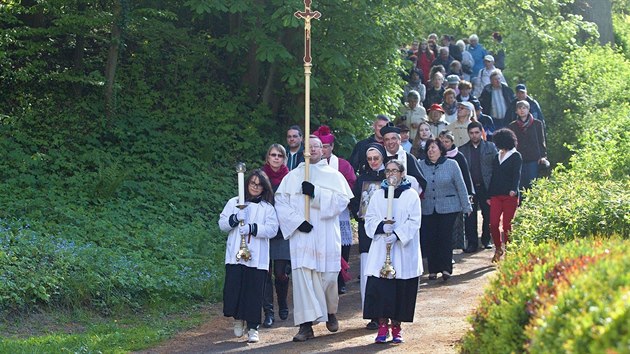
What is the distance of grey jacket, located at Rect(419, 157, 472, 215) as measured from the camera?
48.5 ft

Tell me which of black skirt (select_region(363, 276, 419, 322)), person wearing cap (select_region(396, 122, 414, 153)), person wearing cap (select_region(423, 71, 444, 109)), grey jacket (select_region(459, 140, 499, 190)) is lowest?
black skirt (select_region(363, 276, 419, 322))

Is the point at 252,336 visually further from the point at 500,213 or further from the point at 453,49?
the point at 453,49

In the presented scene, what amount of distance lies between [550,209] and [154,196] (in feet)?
23.5

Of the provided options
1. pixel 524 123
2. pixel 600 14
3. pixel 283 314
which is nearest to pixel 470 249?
pixel 524 123

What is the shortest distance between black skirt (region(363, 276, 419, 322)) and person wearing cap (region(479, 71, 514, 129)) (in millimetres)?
11213

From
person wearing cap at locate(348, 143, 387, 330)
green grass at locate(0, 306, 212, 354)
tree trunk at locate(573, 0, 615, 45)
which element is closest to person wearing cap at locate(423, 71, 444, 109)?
tree trunk at locate(573, 0, 615, 45)

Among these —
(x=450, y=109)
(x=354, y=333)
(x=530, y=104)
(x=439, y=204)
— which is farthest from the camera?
(x=450, y=109)

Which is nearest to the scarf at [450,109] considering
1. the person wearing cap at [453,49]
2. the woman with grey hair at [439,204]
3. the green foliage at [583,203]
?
the green foliage at [583,203]

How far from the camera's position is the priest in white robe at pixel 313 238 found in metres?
11.2

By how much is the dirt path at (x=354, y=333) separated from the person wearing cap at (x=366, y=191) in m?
0.43

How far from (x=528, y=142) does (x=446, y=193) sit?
386 centimetres

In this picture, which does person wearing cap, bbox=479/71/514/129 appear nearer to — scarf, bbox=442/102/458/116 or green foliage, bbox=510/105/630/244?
scarf, bbox=442/102/458/116

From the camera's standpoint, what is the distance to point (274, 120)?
20.5 m

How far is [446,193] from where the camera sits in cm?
1482
